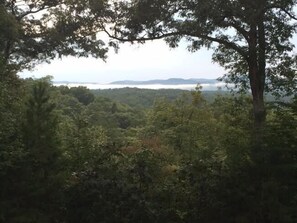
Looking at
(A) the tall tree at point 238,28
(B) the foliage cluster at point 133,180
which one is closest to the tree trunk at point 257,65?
(A) the tall tree at point 238,28

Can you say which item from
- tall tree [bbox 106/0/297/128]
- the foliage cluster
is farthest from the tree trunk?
the foliage cluster

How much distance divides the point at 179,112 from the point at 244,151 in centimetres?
2693

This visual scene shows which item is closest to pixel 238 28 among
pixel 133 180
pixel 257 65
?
pixel 257 65

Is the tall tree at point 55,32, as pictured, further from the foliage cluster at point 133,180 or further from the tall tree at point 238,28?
the foliage cluster at point 133,180

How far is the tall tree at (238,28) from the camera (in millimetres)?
11141

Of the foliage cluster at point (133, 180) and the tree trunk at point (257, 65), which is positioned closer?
the foliage cluster at point (133, 180)

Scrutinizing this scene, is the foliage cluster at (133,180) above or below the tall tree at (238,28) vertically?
below

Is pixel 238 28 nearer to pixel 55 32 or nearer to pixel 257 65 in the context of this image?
pixel 257 65

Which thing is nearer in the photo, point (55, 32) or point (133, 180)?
point (133, 180)

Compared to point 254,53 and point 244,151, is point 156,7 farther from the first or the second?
point 244,151

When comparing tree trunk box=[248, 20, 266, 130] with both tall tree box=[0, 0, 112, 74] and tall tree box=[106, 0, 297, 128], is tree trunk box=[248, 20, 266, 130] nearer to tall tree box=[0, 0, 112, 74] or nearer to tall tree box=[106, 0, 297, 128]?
tall tree box=[106, 0, 297, 128]

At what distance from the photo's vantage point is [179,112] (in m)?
35.1

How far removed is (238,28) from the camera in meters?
12.4

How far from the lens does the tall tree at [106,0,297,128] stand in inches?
439
